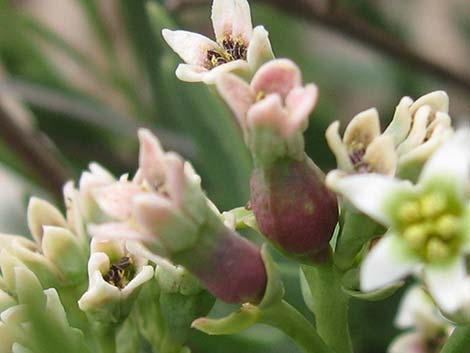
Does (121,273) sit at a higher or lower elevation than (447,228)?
lower

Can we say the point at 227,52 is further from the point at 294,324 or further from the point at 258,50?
the point at 294,324

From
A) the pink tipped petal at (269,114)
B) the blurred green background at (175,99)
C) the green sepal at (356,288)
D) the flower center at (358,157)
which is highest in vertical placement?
the pink tipped petal at (269,114)

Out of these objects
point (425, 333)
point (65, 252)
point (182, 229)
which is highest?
point (182, 229)

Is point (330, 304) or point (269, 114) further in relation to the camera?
point (330, 304)

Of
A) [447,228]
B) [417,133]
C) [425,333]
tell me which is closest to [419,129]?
[417,133]

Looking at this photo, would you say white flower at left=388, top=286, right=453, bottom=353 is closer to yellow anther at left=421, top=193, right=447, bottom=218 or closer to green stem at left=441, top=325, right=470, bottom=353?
green stem at left=441, top=325, right=470, bottom=353

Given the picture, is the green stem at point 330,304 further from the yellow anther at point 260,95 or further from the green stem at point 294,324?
the yellow anther at point 260,95

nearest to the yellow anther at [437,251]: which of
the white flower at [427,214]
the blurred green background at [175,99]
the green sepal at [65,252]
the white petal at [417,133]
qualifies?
the white flower at [427,214]

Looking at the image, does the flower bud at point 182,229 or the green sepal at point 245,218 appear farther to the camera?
the green sepal at point 245,218
